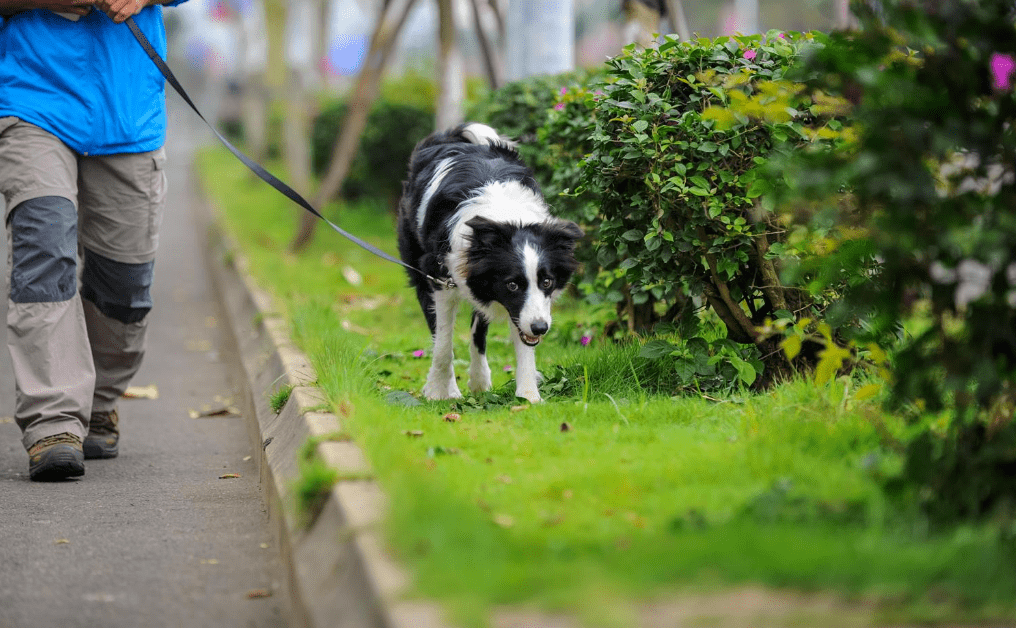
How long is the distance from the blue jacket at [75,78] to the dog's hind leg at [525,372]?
6.24 ft

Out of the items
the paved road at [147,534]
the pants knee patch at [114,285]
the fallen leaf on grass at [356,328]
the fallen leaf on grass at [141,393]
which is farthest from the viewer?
the fallen leaf on grass at [356,328]

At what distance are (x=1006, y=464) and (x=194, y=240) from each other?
14158 millimetres

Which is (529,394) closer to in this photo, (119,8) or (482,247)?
(482,247)

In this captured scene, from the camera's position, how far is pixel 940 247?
2.69m

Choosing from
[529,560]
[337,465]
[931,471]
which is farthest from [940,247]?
[337,465]

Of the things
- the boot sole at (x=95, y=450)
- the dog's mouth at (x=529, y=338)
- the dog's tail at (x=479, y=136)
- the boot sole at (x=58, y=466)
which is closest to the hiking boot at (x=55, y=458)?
the boot sole at (x=58, y=466)

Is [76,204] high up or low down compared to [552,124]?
down

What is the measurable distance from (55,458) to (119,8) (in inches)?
Result: 73.4

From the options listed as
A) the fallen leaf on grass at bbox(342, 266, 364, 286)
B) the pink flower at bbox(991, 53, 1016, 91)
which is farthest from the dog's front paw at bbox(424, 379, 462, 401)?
the fallen leaf on grass at bbox(342, 266, 364, 286)

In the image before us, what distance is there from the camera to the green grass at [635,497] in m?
2.38

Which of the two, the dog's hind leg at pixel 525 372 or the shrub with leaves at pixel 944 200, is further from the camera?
the dog's hind leg at pixel 525 372

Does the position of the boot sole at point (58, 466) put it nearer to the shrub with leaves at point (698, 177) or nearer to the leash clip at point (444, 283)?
the leash clip at point (444, 283)

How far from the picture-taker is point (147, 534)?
3875 mm

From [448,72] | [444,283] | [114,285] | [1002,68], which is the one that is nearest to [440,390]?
[444,283]
